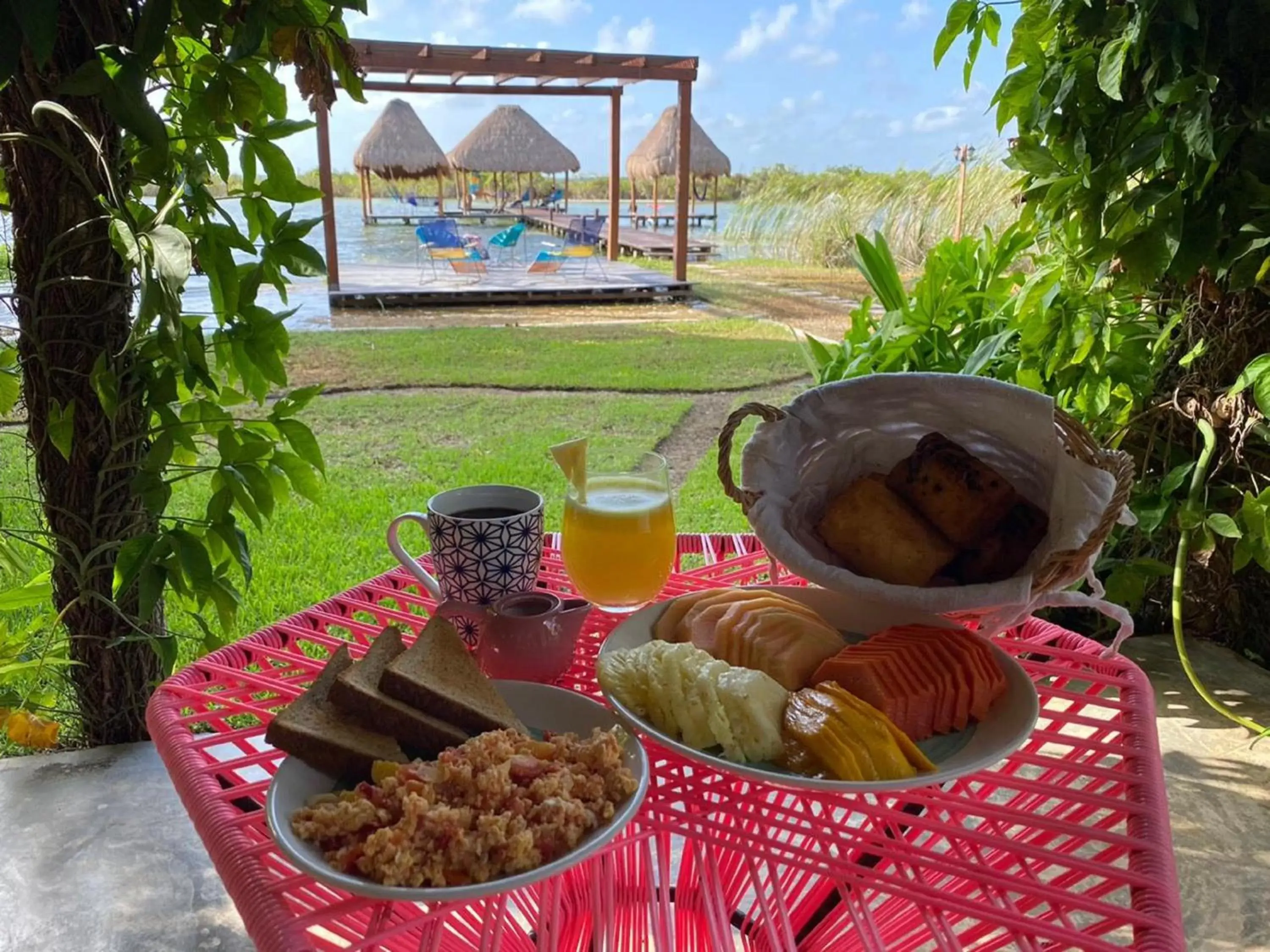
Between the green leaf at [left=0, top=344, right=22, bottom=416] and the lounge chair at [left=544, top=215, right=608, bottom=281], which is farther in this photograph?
the lounge chair at [left=544, top=215, right=608, bottom=281]

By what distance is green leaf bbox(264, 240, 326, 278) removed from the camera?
109 centimetres

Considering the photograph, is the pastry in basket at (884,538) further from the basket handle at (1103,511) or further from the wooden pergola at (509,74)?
the wooden pergola at (509,74)

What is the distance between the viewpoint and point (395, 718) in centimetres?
73

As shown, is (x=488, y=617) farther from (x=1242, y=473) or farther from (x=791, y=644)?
(x=1242, y=473)

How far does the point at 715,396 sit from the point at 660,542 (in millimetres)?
3737

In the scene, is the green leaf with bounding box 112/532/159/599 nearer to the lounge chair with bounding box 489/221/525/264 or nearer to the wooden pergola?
the wooden pergola

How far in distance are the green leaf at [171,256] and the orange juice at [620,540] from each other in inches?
18.2

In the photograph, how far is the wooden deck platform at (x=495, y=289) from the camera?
805 cm

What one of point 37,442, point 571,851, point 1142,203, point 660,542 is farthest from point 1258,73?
point 37,442

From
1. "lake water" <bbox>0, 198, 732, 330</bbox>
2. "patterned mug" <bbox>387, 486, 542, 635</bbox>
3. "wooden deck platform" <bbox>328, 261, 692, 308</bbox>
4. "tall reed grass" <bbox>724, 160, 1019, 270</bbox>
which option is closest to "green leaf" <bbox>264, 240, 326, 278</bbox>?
"lake water" <bbox>0, 198, 732, 330</bbox>

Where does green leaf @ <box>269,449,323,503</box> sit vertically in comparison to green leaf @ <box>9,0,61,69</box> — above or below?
below

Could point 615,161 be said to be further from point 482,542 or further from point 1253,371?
point 482,542

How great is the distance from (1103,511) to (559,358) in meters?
5.02

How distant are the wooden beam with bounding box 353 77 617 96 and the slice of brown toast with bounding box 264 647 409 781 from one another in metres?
8.40
